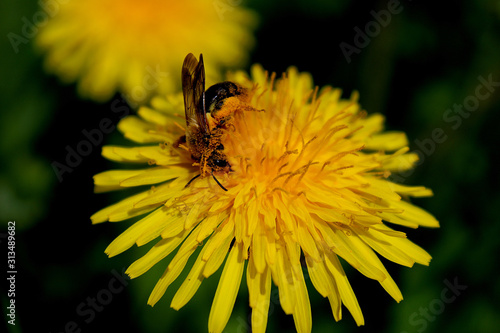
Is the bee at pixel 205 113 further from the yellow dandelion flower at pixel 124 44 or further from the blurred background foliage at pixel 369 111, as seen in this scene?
the yellow dandelion flower at pixel 124 44

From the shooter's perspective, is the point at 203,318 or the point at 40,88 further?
the point at 40,88

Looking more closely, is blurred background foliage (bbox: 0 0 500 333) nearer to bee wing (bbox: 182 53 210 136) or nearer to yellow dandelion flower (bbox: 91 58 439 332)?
yellow dandelion flower (bbox: 91 58 439 332)

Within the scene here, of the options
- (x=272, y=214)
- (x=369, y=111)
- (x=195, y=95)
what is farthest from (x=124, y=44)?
(x=272, y=214)

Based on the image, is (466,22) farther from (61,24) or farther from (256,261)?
(61,24)

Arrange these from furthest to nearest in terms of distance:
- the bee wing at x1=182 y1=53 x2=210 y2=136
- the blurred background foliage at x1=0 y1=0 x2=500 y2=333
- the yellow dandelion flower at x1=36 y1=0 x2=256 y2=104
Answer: the yellow dandelion flower at x1=36 y1=0 x2=256 y2=104 → the blurred background foliage at x1=0 y1=0 x2=500 y2=333 → the bee wing at x1=182 y1=53 x2=210 y2=136

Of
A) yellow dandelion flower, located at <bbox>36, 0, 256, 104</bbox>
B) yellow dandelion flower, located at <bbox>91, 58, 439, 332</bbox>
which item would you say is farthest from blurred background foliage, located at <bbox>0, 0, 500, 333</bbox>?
yellow dandelion flower, located at <bbox>91, 58, 439, 332</bbox>

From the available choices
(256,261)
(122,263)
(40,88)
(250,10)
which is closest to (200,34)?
(250,10)

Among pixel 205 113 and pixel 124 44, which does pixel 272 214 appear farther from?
pixel 124 44
